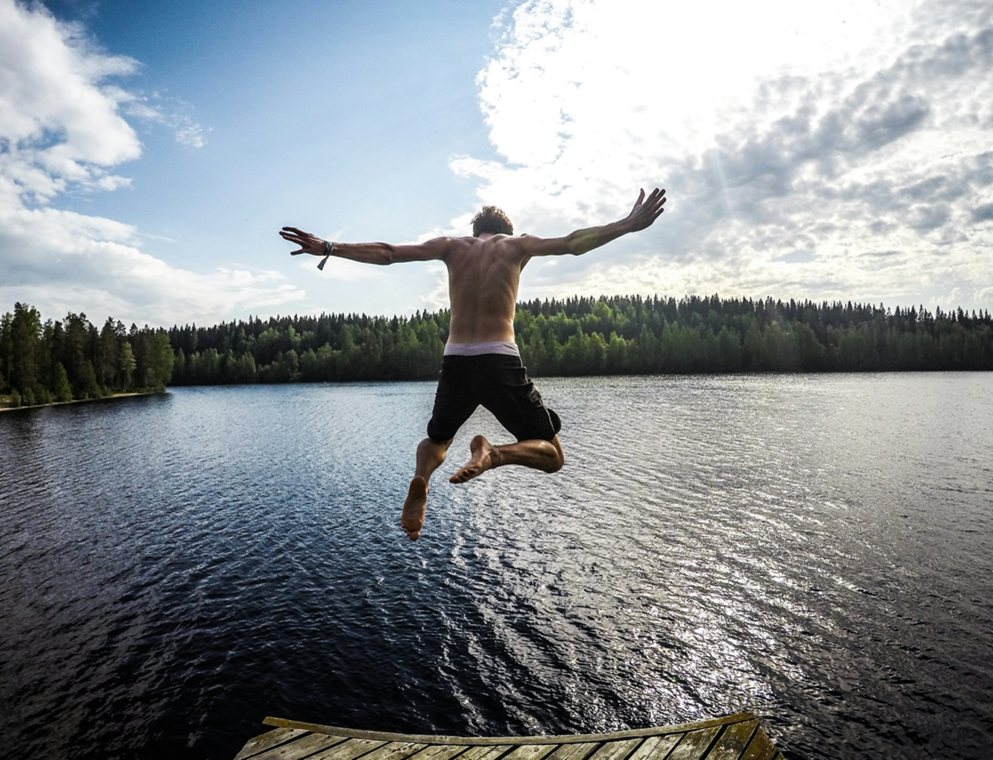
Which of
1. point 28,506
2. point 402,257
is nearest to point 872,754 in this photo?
point 402,257

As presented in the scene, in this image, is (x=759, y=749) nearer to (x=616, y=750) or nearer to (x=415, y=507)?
(x=616, y=750)

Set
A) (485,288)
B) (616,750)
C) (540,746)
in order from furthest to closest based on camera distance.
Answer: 1. (540,746)
2. (616,750)
3. (485,288)

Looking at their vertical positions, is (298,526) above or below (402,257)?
below

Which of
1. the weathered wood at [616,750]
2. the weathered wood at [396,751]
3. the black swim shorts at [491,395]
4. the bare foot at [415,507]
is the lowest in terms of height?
the weathered wood at [616,750]

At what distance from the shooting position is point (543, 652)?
1541cm

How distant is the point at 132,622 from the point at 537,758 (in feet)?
46.1

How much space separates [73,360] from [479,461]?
430 ft

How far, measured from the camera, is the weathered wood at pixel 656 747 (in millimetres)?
9414

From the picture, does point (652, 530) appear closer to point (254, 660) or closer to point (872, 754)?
point (872, 754)

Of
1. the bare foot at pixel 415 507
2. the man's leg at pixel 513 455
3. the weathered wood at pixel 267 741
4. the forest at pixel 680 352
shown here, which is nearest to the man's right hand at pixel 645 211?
the man's leg at pixel 513 455

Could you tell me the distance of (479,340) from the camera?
4820mm

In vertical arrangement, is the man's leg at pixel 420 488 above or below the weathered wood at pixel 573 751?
above

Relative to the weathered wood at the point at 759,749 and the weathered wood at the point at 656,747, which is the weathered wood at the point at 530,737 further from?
the weathered wood at the point at 759,749

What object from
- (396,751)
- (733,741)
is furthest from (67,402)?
(733,741)
